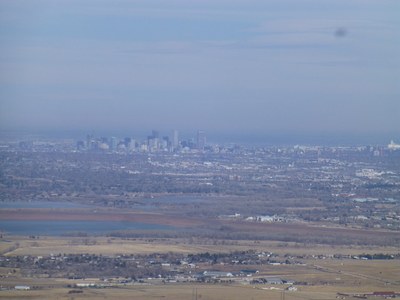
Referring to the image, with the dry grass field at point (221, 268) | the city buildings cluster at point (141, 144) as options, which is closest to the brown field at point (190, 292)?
the dry grass field at point (221, 268)

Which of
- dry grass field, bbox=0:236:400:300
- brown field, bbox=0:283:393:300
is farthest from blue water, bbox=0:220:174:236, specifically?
brown field, bbox=0:283:393:300

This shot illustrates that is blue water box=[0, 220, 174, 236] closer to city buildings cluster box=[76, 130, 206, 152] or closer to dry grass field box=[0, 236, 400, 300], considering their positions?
dry grass field box=[0, 236, 400, 300]

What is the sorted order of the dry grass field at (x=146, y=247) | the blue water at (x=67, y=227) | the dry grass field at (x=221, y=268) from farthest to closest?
the blue water at (x=67, y=227), the dry grass field at (x=146, y=247), the dry grass field at (x=221, y=268)

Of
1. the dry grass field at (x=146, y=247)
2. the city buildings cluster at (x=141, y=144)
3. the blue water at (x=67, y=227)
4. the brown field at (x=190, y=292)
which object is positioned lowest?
the brown field at (x=190, y=292)

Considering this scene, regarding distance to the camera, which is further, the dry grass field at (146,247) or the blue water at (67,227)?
the blue water at (67,227)

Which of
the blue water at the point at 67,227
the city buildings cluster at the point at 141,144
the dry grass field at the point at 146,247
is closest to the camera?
the dry grass field at the point at 146,247

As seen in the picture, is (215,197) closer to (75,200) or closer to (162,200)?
(162,200)

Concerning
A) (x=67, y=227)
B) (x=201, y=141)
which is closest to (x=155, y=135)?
(x=201, y=141)

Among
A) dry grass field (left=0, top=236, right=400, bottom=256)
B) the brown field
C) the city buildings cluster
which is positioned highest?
the city buildings cluster

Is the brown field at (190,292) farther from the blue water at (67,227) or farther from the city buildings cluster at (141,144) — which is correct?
the city buildings cluster at (141,144)

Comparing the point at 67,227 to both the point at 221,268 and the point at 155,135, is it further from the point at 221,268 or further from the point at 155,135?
the point at 155,135
